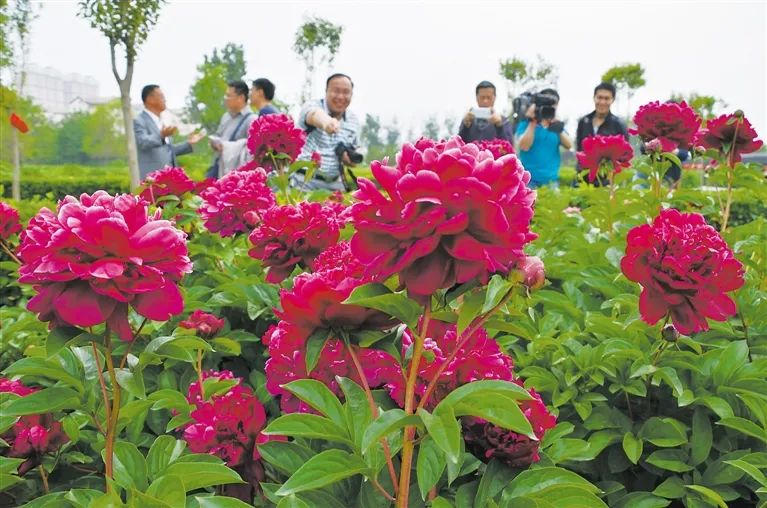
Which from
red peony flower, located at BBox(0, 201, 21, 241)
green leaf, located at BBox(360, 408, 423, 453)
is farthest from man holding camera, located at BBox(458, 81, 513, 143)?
green leaf, located at BBox(360, 408, 423, 453)

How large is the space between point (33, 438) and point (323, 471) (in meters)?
0.64

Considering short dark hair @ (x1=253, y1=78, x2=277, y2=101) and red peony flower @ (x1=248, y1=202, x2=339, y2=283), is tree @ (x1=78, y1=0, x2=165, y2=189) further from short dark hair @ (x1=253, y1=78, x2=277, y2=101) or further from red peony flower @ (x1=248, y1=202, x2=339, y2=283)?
red peony flower @ (x1=248, y1=202, x2=339, y2=283)

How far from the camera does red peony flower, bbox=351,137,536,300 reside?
0.67 meters

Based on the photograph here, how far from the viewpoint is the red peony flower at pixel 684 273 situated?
113cm

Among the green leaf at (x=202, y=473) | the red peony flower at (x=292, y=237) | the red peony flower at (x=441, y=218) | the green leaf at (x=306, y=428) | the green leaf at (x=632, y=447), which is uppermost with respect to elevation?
the red peony flower at (x=441, y=218)

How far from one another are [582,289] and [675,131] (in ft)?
2.39

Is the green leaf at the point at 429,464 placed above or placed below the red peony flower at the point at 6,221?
below

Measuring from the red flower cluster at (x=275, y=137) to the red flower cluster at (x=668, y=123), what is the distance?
4.15ft

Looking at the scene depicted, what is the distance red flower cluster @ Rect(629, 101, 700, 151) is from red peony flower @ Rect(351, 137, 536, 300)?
5.91 ft

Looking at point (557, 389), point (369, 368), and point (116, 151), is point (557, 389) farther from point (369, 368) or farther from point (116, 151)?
point (116, 151)

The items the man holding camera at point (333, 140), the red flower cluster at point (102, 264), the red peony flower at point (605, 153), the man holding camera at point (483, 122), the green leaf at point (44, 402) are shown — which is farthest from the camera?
the man holding camera at point (483, 122)

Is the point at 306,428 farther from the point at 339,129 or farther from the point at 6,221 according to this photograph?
the point at 339,129

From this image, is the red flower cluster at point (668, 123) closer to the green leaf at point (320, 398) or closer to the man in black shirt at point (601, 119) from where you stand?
the green leaf at point (320, 398)

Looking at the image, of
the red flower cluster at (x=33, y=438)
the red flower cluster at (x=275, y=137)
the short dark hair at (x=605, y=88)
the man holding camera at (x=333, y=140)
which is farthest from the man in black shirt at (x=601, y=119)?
the red flower cluster at (x=33, y=438)
